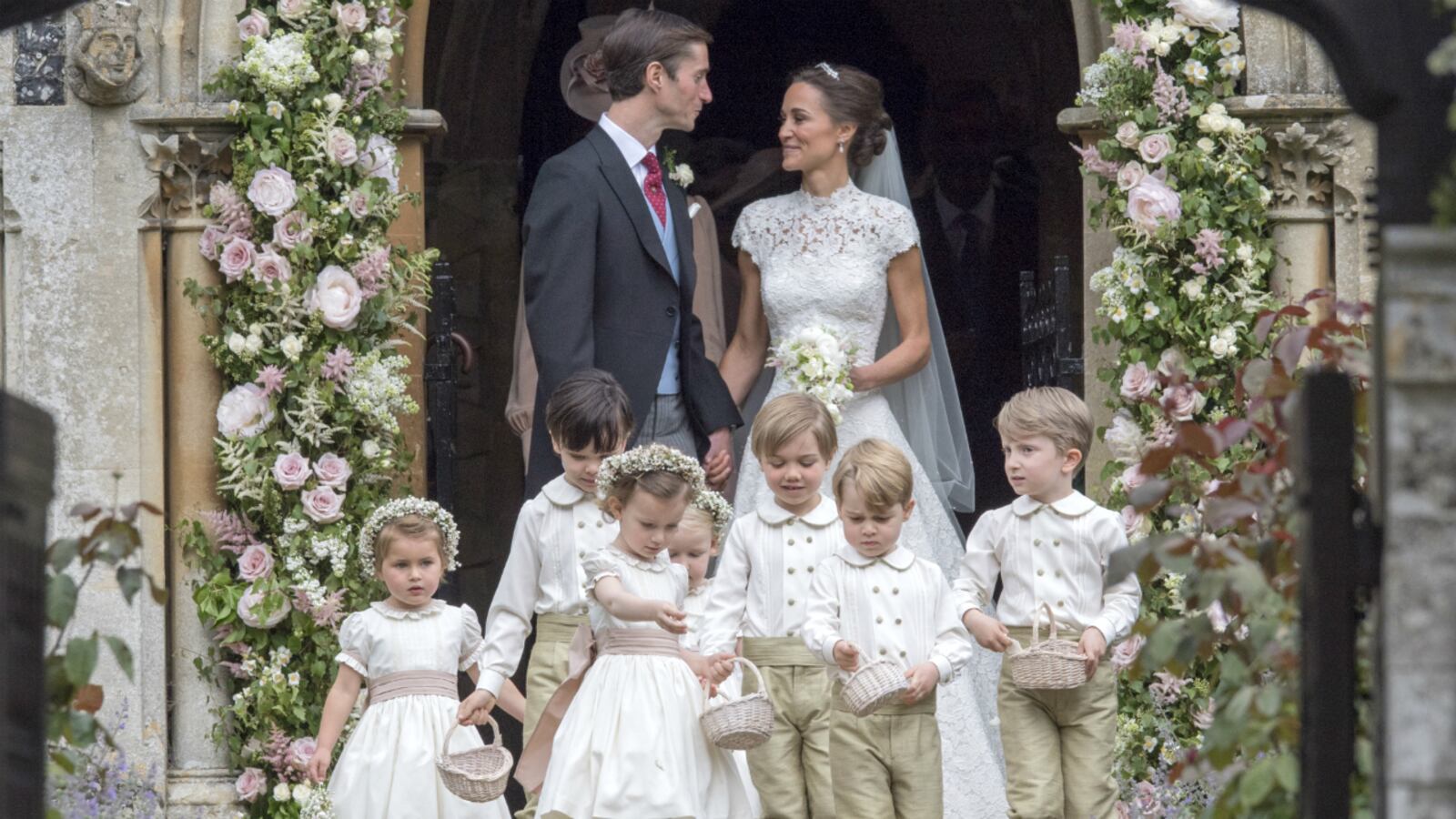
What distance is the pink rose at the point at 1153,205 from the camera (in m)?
6.33

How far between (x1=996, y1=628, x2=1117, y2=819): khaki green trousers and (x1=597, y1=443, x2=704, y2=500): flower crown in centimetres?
90

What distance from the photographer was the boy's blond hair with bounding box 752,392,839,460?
5.39m

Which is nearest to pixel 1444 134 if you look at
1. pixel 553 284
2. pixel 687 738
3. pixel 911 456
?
pixel 687 738

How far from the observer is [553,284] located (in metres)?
5.91

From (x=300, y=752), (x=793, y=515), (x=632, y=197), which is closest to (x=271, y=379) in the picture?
(x=300, y=752)

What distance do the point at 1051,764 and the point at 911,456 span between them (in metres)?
1.62

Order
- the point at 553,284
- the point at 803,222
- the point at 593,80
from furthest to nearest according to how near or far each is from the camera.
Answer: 1. the point at 593,80
2. the point at 803,222
3. the point at 553,284

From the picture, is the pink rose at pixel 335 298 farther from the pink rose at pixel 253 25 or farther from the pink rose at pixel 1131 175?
the pink rose at pixel 1131 175

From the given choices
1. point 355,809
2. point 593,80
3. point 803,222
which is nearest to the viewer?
point 355,809

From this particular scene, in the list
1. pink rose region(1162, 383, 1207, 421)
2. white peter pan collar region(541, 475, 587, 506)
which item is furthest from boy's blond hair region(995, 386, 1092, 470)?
white peter pan collar region(541, 475, 587, 506)

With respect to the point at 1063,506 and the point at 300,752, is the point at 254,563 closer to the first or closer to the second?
the point at 300,752

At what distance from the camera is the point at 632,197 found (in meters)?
6.09

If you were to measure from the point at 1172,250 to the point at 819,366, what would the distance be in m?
1.09

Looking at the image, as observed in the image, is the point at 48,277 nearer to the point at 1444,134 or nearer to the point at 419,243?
the point at 419,243
